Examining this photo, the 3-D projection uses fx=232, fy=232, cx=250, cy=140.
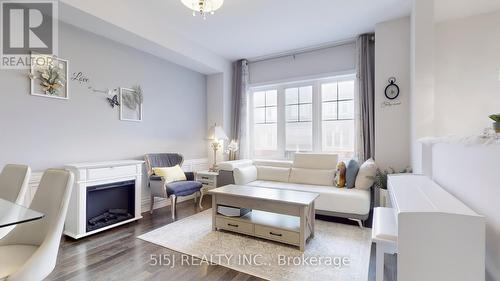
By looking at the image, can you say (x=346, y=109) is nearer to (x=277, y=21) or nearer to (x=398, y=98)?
(x=398, y=98)

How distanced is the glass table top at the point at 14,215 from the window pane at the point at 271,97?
4126mm

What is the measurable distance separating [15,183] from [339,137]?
4.17 metres

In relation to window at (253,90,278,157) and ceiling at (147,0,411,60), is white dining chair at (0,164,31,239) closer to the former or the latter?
ceiling at (147,0,411,60)

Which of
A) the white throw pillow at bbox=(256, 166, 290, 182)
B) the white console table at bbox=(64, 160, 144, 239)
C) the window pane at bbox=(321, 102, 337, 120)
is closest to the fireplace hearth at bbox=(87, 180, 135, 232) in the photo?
the white console table at bbox=(64, 160, 144, 239)

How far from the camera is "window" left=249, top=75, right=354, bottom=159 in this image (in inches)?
163

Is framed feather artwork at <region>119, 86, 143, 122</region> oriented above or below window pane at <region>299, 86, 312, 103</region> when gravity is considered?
below

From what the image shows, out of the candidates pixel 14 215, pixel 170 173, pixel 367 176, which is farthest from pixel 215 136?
pixel 14 215

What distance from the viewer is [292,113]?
466cm

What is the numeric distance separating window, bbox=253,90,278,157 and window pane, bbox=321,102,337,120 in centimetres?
98

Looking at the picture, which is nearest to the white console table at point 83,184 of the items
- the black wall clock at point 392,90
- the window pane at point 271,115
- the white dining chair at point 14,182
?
the white dining chair at point 14,182

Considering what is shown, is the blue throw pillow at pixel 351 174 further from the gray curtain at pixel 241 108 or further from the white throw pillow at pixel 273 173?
the gray curtain at pixel 241 108

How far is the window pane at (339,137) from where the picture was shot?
13.4 ft

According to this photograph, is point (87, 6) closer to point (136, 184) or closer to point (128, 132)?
point (128, 132)
